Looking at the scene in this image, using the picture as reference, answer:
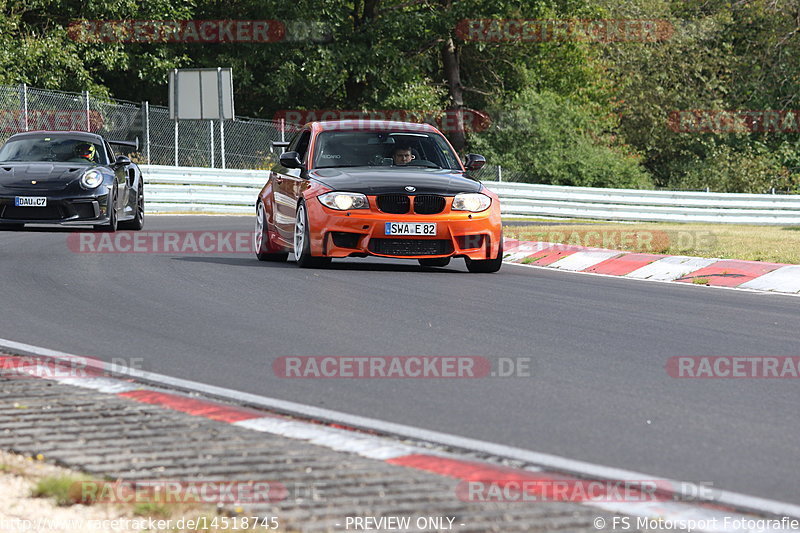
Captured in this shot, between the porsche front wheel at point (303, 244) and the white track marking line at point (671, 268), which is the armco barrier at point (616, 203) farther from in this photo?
the porsche front wheel at point (303, 244)

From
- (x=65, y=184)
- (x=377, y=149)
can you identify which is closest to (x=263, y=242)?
(x=377, y=149)

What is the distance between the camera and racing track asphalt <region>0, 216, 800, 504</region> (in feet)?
18.4

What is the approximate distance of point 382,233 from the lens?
41.0 feet

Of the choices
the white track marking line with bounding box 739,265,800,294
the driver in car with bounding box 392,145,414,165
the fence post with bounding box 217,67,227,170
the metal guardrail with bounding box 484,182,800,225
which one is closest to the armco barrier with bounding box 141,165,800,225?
the metal guardrail with bounding box 484,182,800,225

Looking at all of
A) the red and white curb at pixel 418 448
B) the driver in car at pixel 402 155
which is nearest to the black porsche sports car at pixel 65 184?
the driver in car at pixel 402 155

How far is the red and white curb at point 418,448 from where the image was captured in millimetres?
4379

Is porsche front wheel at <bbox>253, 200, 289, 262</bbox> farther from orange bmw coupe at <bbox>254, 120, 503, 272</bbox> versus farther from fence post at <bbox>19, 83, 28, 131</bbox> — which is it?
fence post at <bbox>19, 83, 28, 131</bbox>

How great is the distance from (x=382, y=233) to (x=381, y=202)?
30 cm

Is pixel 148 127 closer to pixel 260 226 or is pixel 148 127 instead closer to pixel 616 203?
pixel 616 203

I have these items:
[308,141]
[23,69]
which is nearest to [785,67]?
[23,69]

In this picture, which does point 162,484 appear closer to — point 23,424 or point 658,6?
point 23,424

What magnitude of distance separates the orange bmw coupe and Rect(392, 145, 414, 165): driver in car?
0.01 meters

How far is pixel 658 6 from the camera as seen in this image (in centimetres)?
5359

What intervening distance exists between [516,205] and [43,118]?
11219mm
